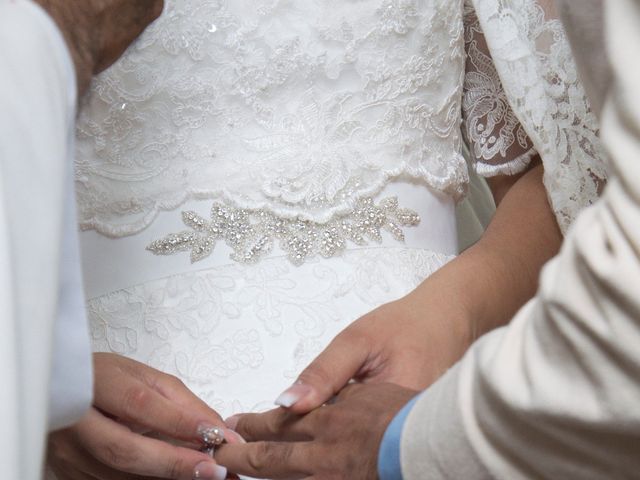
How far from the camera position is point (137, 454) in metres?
0.89

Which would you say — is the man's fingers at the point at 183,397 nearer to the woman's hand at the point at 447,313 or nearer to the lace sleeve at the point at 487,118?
the woman's hand at the point at 447,313

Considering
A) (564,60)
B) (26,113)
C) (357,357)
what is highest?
(26,113)

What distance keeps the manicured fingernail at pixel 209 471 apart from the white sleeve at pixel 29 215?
358 mm

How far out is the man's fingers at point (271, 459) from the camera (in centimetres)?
80

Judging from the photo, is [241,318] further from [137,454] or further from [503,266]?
[503,266]

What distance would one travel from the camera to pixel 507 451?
55 centimetres

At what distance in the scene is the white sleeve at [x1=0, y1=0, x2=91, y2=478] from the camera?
1.43ft

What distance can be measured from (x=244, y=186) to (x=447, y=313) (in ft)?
0.87

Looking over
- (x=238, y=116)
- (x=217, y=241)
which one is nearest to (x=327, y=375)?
(x=217, y=241)

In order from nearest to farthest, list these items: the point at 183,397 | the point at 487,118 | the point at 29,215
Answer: the point at 29,215 < the point at 183,397 < the point at 487,118

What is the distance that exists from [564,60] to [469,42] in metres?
0.19

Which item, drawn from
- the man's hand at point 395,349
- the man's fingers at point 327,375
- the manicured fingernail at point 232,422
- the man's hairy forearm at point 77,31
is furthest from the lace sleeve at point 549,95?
the man's hairy forearm at point 77,31

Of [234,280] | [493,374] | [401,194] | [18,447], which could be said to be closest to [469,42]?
[401,194]

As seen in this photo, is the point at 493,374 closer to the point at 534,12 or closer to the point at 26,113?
the point at 26,113
